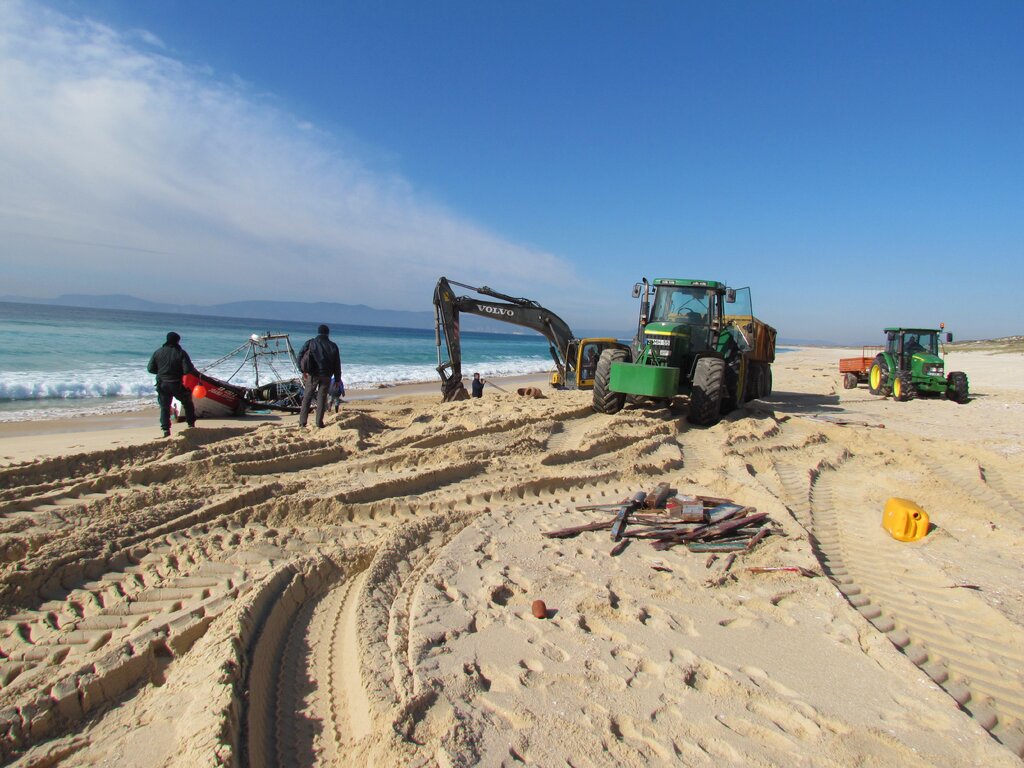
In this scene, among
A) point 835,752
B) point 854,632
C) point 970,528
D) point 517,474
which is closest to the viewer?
point 835,752

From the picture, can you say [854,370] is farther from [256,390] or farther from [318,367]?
[256,390]

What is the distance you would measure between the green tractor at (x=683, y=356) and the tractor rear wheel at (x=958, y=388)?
606cm

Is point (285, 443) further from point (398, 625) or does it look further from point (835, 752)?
point (835, 752)

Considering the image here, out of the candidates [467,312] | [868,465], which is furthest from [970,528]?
[467,312]

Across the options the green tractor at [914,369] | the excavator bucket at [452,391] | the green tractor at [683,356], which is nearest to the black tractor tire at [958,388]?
the green tractor at [914,369]

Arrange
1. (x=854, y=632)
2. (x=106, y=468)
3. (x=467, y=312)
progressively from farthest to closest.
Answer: (x=467, y=312) → (x=106, y=468) → (x=854, y=632)

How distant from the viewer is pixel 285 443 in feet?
22.0

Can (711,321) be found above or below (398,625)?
above

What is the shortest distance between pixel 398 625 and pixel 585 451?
4.30 m

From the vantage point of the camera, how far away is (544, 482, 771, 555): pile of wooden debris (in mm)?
4551

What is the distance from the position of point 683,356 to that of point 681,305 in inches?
50.3

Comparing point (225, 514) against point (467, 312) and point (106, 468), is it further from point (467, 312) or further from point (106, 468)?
point (467, 312)

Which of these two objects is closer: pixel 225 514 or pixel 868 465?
pixel 225 514

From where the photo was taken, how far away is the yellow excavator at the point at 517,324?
13312 millimetres
